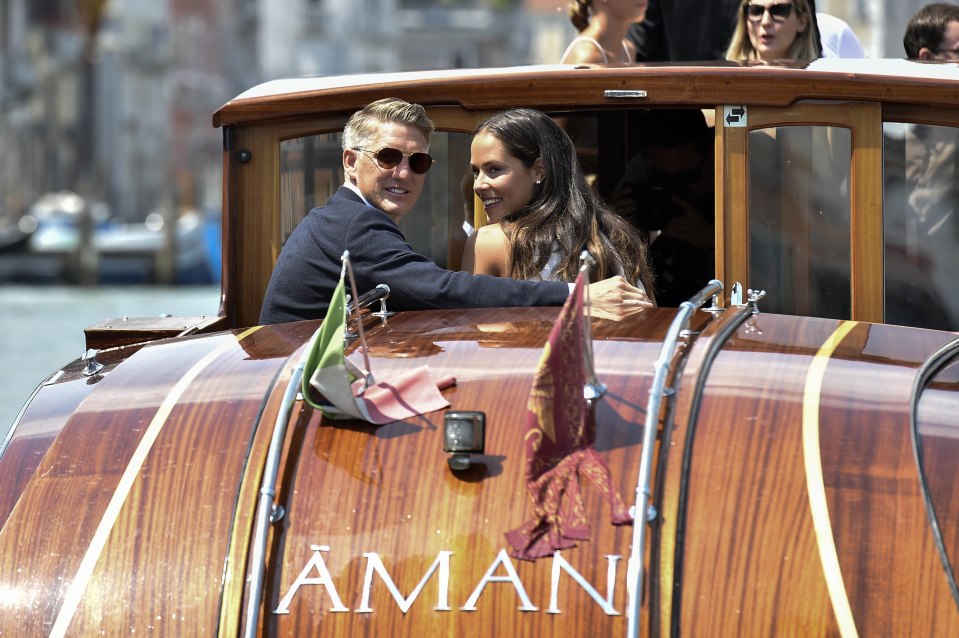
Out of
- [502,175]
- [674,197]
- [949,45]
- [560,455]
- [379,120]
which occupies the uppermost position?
[949,45]

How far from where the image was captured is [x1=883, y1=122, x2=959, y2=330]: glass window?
14.4ft

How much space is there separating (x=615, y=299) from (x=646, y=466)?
0.77m

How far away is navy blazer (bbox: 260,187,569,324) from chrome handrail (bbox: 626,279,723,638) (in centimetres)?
52

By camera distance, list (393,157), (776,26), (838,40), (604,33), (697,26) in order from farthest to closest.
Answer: (697,26) < (838,40) < (604,33) < (776,26) < (393,157)

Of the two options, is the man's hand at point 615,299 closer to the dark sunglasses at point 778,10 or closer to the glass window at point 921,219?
the glass window at point 921,219

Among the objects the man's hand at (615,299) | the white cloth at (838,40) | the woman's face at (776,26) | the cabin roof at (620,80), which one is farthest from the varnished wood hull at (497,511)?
the white cloth at (838,40)

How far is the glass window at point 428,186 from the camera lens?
4652 mm

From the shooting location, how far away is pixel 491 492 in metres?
3.12

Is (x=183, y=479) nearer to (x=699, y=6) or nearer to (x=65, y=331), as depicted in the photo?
(x=699, y=6)

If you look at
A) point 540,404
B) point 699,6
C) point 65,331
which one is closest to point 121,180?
point 65,331

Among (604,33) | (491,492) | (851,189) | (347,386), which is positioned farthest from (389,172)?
(604,33)

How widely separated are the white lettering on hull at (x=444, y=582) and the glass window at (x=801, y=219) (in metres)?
1.64

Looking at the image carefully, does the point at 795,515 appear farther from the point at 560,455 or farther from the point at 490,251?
the point at 490,251

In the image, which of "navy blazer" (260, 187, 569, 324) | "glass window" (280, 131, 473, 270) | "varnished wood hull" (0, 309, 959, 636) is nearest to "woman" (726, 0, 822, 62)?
"glass window" (280, 131, 473, 270)
